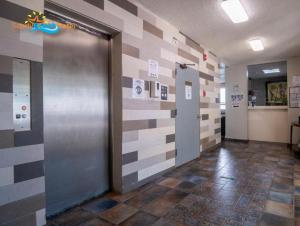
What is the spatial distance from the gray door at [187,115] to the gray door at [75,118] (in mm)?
1584

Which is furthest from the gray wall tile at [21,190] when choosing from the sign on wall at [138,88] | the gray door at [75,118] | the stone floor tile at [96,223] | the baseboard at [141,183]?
the sign on wall at [138,88]

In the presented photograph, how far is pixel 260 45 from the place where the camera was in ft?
15.4

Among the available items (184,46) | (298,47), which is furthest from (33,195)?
(298,47)

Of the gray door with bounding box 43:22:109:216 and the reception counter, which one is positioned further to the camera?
the reception counter

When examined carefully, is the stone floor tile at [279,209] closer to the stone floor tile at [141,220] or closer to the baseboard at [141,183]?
the stone floor tile at [141,220]

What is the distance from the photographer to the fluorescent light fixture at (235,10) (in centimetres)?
281

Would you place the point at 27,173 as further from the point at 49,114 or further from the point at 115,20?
the point at 115,20

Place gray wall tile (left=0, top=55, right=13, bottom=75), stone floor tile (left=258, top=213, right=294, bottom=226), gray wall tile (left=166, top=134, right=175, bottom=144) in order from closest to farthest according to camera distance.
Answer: gray wall tile (left=0, top=55, right=13, bottom=75) < stone floor tile (left=258, top=213, right=294, bottom=226) < gray wall tile (left=166, top=134, right=175, bottom=144)

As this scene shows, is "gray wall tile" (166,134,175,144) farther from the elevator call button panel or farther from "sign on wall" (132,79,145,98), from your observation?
the elevator call button panel

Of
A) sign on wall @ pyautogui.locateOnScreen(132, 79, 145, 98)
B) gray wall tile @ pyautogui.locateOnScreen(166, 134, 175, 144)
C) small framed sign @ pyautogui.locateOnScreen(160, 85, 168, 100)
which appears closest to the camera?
sign on wall @ pyautogui.locateOnScreen(132, 79, 145, 98)

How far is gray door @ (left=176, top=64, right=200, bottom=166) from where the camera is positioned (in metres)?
3.80

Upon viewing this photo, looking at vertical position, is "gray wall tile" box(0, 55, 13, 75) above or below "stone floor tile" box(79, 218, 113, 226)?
above

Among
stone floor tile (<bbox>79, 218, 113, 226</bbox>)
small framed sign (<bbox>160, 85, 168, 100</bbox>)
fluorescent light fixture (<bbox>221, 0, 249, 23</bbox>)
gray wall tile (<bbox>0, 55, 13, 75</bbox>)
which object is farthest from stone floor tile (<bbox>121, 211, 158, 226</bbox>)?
fluorescent light fixture (<bbox>221, 0, 249, 23</bbox>)

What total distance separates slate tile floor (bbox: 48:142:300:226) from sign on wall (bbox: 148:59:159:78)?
1638 mm
